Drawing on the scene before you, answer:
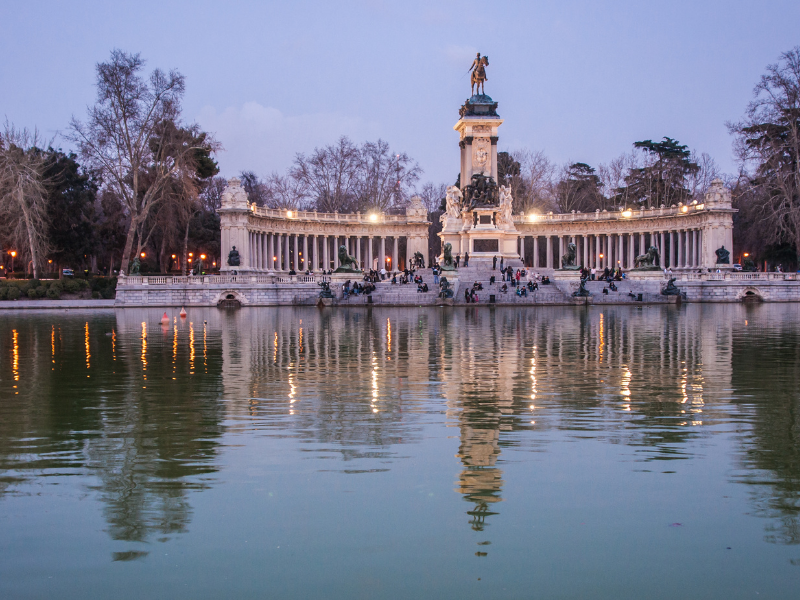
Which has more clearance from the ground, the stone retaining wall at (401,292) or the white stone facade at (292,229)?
the white stone facade at (292,229)

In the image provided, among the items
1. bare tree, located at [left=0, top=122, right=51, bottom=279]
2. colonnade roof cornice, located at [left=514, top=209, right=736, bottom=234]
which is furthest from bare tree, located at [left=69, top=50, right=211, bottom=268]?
colonnade roof cornice, located at [left=514, top=209, right=736, bottom=234]

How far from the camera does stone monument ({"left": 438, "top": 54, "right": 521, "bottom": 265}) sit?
6381 centimetres

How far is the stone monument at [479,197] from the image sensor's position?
63812mm

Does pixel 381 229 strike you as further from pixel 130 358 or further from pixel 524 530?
pixel 524 530

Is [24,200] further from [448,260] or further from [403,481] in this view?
[403,481]

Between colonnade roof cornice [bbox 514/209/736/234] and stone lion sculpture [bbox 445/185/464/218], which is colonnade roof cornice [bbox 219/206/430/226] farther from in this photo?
stone lion sculpture [bbox 445/185/464/218]

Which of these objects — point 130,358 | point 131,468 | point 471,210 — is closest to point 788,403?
point 131,468

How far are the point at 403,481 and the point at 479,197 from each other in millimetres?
58537

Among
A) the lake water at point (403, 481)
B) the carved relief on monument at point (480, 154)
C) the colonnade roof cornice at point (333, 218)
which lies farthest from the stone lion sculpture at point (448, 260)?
the lake water at point (403, 481)

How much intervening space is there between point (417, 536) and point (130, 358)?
1398cm

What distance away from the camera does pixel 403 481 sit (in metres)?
7.63

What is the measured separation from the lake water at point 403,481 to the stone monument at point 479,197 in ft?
157

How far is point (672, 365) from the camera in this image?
16.2m

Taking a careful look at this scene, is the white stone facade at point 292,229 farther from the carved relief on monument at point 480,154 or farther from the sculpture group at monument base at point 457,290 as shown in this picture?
the carved relief on monument at point 480,154
